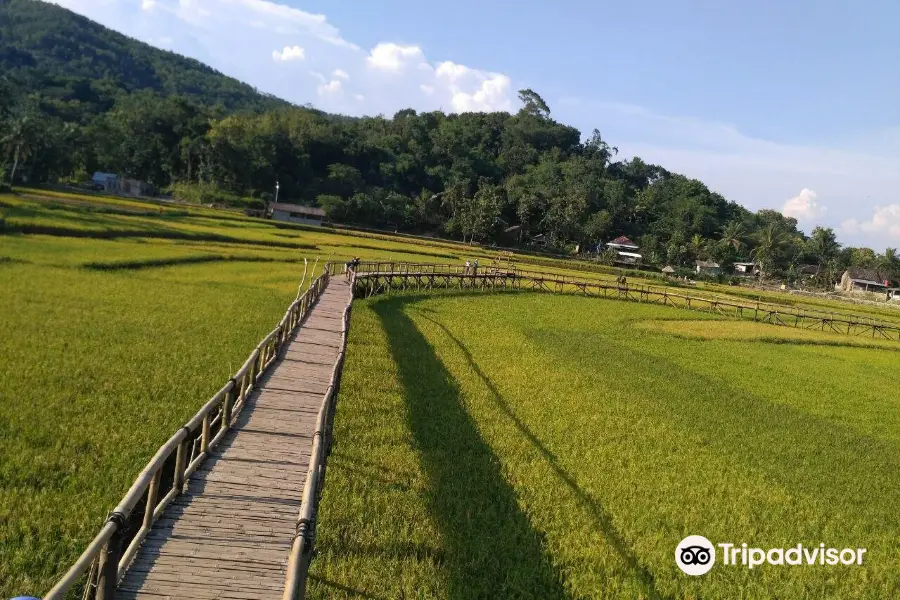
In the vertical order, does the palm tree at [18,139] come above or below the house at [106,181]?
above

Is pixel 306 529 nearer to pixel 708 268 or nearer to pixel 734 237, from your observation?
pixel 708 268

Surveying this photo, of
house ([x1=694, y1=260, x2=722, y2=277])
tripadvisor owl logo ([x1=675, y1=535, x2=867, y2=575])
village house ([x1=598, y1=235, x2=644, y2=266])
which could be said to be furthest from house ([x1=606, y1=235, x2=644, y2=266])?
tripadvisor owl logo ([x1=675, y1=535, x2=867, y2=575])

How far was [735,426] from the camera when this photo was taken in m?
13.3

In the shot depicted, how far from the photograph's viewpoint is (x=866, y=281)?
71875 millimetres

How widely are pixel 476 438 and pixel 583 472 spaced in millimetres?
1943

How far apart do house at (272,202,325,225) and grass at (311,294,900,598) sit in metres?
44.0

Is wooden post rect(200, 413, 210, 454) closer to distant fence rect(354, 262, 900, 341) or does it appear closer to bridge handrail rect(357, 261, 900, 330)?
distant fence rect(354, 262, 900, 341)

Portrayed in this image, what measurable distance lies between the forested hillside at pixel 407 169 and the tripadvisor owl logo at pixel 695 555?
5425cm

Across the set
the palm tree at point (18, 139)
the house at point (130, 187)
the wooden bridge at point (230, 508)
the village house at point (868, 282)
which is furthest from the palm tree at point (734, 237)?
the wooden bridge at point (230, 508)

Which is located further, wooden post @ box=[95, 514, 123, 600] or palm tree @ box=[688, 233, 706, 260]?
palm tree @ box=[688, 233, 706, 260]

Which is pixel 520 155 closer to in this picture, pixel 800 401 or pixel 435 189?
pixel 435 189

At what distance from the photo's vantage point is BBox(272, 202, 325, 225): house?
6050 centimetres

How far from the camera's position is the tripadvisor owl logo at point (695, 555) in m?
7.34

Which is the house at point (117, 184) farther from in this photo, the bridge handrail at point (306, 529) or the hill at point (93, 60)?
the bridge handrail at point (306, 529)
